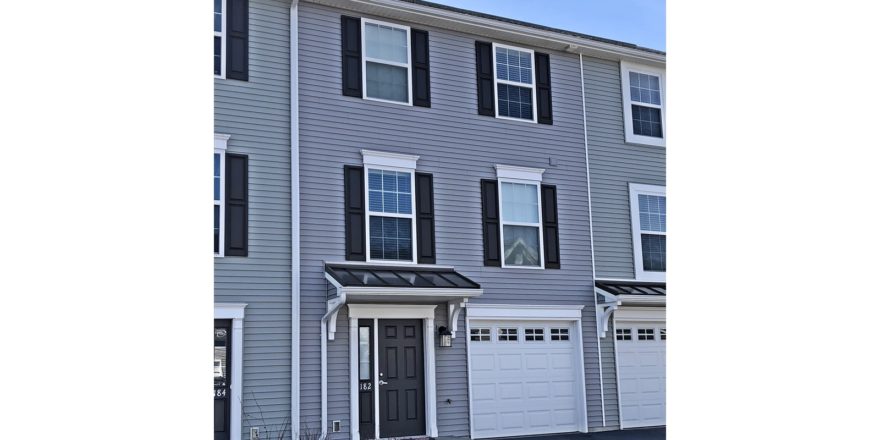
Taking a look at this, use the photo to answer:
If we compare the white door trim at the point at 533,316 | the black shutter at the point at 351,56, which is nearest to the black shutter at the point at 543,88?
the white door trim at the point at 533,316

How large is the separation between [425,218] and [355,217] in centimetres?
111

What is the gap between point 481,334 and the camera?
11.9 m

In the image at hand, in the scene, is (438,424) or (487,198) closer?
(438,424)

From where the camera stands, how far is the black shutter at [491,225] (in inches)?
472

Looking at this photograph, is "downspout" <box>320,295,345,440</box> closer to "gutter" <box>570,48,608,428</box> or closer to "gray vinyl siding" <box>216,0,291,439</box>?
"gray vinyl siding" <box>216,0,291,439</box>

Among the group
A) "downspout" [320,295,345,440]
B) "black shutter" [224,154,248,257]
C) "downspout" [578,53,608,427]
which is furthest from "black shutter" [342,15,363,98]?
"downspout" [578,53,608,427]

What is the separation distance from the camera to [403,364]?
11.1 meters

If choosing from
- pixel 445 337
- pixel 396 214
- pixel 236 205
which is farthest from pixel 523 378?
pixel 236 205

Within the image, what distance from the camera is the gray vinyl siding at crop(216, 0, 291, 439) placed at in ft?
32.8
